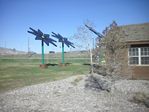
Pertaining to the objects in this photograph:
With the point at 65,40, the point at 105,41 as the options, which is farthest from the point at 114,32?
the point at 65,40

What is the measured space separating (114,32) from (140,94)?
140 inches

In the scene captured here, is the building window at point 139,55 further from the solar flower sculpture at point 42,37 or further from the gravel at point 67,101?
the solar flower sculpture at point 42,37

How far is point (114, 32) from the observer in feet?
36.2

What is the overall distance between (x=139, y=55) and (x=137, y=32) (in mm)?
2694

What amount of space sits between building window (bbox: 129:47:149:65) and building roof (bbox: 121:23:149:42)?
0.82 metres

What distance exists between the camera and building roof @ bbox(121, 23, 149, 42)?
16.5 meters

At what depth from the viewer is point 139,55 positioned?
16047 millimetres

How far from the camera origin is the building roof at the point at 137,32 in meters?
16.5

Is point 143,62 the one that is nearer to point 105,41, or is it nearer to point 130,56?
point 130,56

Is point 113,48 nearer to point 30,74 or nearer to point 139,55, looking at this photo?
point 139,55

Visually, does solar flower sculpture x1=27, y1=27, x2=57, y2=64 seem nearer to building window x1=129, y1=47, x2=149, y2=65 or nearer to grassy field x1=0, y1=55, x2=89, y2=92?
grassy field x1=0, y1=55, x2=89, y2=92

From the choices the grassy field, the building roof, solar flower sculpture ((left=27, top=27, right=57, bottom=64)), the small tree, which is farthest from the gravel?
solar flower sculpture ((left=27, top=27, right=57, bottom=64))

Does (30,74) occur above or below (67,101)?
above

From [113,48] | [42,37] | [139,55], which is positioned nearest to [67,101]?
[113,48]
